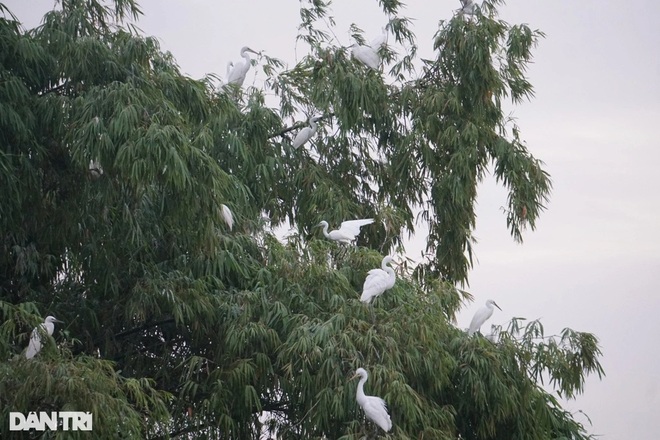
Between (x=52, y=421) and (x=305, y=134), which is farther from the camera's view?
(x=305, y=134)

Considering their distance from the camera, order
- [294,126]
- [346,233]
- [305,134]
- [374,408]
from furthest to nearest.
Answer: [294,126]
[305,134]
[346,233]
[374,408]

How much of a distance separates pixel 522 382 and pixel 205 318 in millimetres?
1550

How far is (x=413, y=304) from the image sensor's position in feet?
18.2

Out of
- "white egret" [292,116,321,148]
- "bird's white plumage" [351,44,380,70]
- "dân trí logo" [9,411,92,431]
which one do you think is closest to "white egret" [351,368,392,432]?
"dân trí logo" [9,411,92,431]

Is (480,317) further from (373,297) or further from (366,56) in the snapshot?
(366,56)

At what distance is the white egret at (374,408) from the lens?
4.64 m

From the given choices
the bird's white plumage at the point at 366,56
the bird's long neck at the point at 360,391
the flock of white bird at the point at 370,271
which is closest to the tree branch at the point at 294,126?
the flock of white bird at the point at 370,271

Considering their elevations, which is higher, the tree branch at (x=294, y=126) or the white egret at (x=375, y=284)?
the tree branch at (x=294, y=126)

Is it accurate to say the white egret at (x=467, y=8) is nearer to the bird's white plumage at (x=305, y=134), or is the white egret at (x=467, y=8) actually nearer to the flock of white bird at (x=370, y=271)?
the flock of white bird at (x=370, y=271)

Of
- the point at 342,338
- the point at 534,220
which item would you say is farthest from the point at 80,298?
the point at 534,220

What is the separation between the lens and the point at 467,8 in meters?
7.56

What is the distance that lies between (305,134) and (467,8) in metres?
1.37

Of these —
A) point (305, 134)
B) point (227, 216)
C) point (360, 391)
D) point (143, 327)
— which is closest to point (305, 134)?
point (305, 134)

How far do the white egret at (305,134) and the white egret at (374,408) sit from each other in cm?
288
